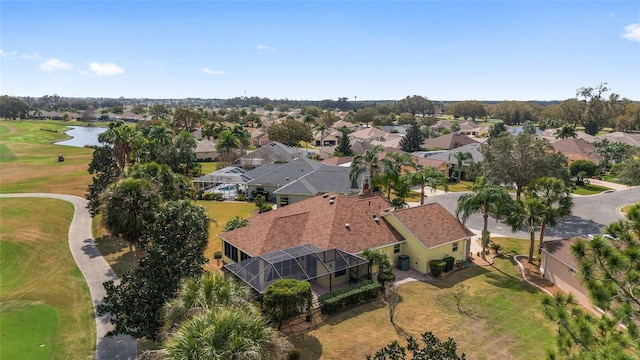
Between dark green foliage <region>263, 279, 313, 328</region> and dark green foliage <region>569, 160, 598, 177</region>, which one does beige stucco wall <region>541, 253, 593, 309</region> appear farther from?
dark green foliage <region>569, 160, 598, 177</region>

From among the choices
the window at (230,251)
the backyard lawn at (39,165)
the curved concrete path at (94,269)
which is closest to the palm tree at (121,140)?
the curved concrete path at (94,269)

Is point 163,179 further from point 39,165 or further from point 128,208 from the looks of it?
point 39,165

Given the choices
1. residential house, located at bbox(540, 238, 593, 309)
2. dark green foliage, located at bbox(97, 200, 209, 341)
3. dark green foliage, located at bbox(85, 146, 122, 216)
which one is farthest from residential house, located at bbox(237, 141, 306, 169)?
residential house, located at bbox(540, 238, 593, 309)

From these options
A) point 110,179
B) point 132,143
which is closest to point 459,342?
point 110,179

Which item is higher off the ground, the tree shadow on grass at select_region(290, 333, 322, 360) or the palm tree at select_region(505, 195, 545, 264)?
the palm tree at select_region(505, 195, 545, 264)

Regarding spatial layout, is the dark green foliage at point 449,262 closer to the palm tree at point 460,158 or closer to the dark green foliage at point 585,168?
the palm tree at point 460,158

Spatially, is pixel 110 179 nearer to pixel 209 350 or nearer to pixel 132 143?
pixel 132 143
